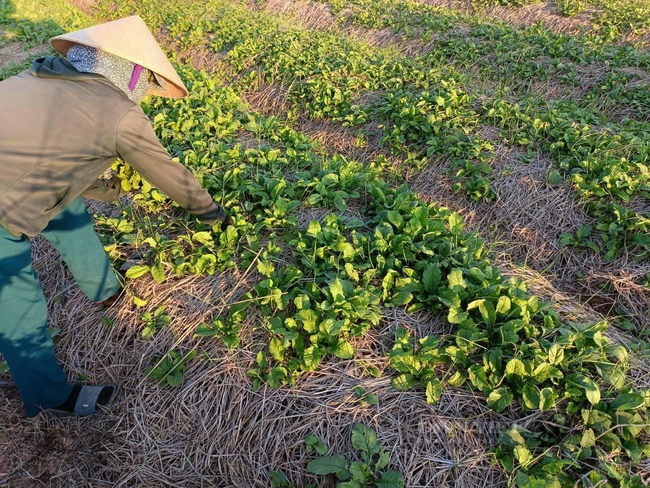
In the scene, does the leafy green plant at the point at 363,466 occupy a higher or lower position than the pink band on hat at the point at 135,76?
lower

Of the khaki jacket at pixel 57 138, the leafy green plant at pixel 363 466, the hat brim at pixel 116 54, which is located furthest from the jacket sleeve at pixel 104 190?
the leafy green plant at pixel 363 466

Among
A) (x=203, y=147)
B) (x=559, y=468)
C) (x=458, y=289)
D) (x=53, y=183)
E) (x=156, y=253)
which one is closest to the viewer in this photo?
(x=559, y=468)

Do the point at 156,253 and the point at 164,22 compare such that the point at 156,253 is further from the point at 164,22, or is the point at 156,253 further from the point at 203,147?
the point at 164,22

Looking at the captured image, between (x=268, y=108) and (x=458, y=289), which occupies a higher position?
(x=458, y=289)

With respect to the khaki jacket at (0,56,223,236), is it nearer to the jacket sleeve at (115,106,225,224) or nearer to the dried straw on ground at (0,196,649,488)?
the jacket sleeve at (115,106,225,224)

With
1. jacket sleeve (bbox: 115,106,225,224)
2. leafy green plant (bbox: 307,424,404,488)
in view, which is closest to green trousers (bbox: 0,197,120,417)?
jacket sleeve (bbox: 115,106,225,224)

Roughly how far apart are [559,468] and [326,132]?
443 centimetres

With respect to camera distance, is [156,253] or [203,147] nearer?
[156,253]

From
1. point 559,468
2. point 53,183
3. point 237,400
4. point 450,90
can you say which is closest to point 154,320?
point 237,400

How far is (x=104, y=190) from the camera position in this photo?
9.60 ft

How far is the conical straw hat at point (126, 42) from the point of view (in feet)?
7.04

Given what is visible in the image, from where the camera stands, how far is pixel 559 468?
1666 millimetres

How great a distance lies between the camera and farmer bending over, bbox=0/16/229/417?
1.91 meters

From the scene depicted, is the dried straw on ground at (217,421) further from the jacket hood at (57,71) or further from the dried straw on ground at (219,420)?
the jacket hood at (57,71)
